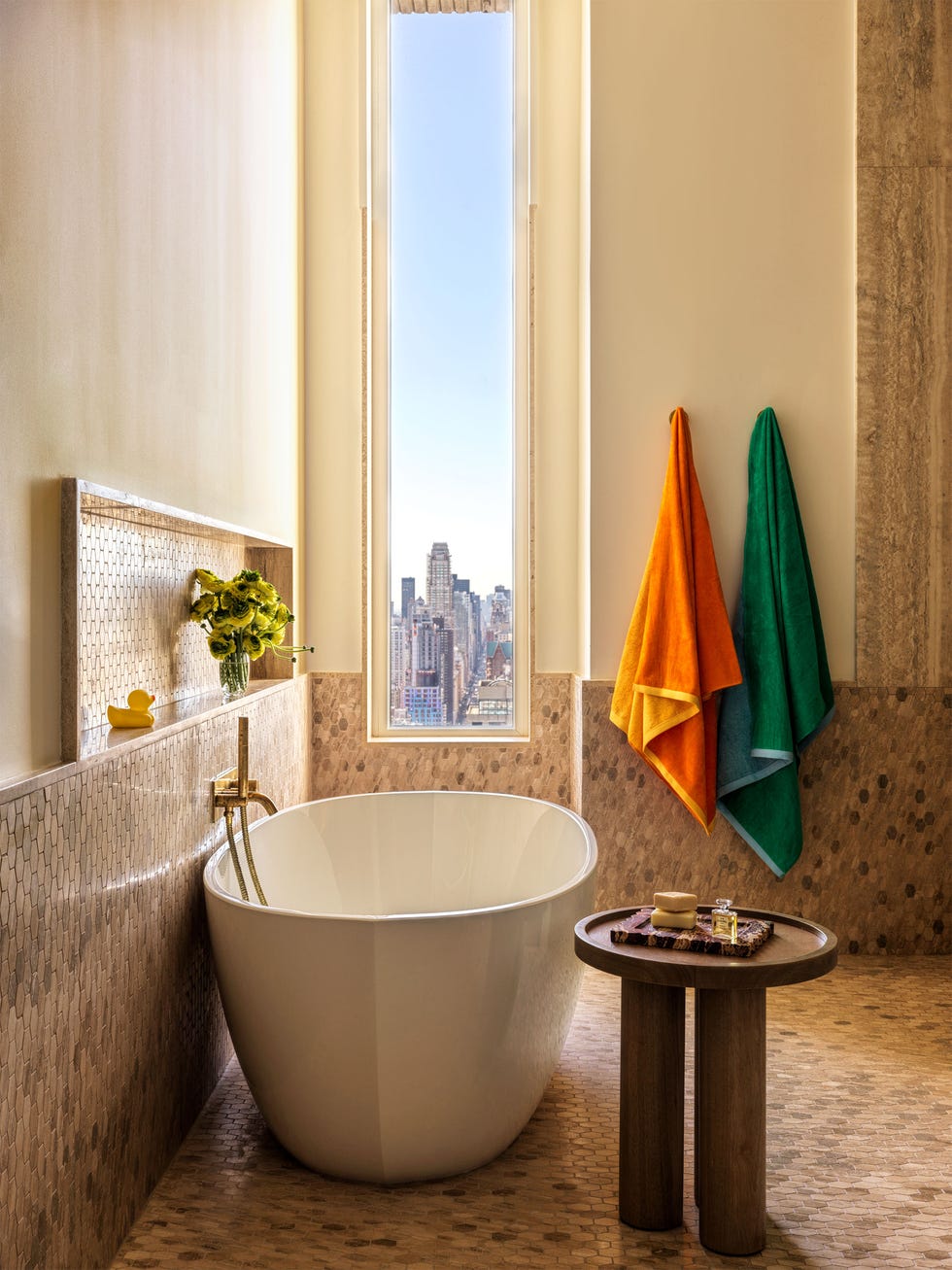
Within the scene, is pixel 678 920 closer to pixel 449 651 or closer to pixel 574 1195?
pixel 574 1195

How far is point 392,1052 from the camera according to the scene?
6.11ft

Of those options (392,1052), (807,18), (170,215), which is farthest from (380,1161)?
(807,18)

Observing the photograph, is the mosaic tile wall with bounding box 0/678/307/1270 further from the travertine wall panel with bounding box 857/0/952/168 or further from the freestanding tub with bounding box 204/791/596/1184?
the travertine wall panel with bounding box 857/0/952/168

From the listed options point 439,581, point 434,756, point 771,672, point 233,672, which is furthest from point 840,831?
point 233,672

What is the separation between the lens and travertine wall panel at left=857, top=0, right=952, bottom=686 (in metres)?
3.37

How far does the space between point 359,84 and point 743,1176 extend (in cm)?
368

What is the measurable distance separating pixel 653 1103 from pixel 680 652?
1.63m

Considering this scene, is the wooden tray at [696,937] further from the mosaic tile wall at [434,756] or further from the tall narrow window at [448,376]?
the tall narrow window at [448,376]

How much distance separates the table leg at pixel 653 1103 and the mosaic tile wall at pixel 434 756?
1960 mm

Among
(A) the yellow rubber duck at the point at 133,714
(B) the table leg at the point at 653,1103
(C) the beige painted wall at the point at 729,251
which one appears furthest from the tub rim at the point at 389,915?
(C) the beige painted wall at the point at 729,251

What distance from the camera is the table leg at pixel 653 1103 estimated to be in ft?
6.20

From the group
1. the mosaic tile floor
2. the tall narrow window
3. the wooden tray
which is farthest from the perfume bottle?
the tall narrow window

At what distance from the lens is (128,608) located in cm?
219

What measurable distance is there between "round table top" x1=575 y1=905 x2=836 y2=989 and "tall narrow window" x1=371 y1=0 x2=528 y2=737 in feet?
6.91
